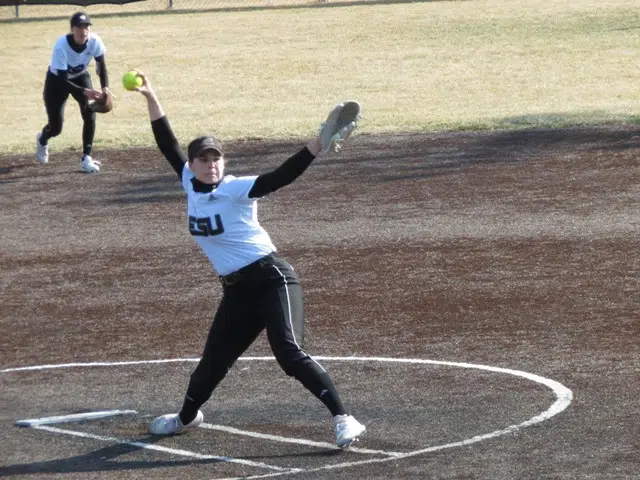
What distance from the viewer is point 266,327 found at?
729cm

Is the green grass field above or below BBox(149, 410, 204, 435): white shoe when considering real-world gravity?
below

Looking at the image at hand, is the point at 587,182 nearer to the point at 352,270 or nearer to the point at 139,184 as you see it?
the point at 352,270

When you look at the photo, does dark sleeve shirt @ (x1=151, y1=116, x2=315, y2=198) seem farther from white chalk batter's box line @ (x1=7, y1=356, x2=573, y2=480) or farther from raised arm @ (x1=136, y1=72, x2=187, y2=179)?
white chalk batter's box line @ (x1=7, y1=356, x2=573, y2=480)

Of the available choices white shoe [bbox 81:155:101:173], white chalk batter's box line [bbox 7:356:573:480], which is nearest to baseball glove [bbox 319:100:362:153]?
white chalk batter's box line [bbox 7:356:573:480]

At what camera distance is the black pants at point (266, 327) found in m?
7.21

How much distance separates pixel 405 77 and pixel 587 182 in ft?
39.0

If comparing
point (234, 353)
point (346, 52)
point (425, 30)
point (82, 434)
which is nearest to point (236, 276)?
point (234, 353)

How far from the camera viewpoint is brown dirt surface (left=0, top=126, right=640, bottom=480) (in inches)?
287

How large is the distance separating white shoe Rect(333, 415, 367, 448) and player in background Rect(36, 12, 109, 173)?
10.1 meters

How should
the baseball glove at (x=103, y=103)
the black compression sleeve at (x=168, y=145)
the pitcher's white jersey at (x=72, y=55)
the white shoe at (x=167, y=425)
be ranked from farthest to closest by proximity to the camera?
the pitcher's white jersey at (x=72, y=55), the baseball glove at (x=103, y=103), the black compression sleeve at (x=168, y=145), the white shoe at (x=167, y=425)

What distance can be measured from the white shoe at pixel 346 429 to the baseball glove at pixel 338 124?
4.81ft

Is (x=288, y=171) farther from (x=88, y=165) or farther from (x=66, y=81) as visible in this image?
(x=88, y=165)

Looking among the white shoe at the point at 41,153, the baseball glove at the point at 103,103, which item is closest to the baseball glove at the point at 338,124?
the baseball glove at the point at 103,103

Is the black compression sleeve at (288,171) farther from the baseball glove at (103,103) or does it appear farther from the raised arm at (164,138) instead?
the baseball glove at (103,103)
